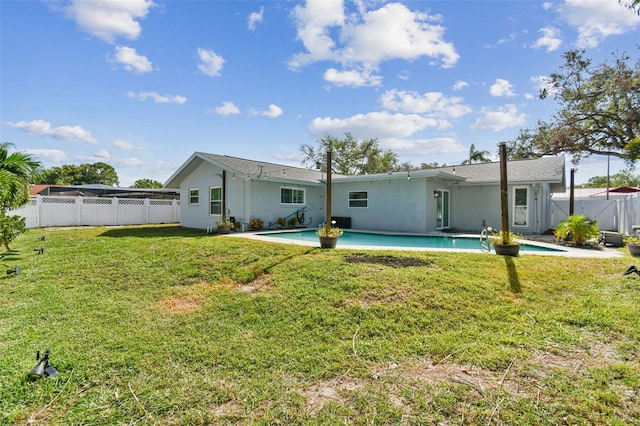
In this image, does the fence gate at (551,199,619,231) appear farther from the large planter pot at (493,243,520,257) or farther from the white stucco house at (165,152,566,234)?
the large planter pot at (493,243,520,257)

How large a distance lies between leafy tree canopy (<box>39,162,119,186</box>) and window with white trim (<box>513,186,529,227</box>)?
164 feet

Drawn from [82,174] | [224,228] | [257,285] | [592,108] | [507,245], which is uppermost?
[592,108]

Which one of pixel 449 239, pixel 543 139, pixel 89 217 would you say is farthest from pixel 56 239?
pixel 543 139

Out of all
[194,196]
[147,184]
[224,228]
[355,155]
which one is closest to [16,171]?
[224,228]

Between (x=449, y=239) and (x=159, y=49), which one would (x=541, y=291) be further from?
(x=159, y=49)

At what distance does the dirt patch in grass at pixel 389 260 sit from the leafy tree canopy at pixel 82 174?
4822cm

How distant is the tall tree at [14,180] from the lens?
8367 mm

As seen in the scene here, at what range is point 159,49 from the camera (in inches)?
475

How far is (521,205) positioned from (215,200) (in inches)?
568

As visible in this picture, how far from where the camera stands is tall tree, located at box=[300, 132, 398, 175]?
128 feet

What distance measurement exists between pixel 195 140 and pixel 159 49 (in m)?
9.12

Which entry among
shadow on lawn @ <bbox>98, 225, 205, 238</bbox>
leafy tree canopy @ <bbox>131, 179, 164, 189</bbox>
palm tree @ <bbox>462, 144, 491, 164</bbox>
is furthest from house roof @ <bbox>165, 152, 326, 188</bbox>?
leafy tree canopy @ <bbox>131, 179, 164, 189</bbox>

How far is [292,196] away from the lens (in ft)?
57.8

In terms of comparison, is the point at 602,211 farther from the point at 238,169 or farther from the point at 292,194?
the point at 238,169
